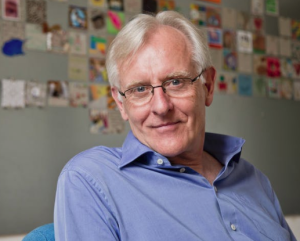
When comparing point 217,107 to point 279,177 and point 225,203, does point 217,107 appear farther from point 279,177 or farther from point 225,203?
point 225,203

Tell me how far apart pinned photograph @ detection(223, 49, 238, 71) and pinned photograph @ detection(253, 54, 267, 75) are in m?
0.17

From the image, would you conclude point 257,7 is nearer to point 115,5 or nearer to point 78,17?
point 115,5

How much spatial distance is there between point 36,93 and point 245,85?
1.47m

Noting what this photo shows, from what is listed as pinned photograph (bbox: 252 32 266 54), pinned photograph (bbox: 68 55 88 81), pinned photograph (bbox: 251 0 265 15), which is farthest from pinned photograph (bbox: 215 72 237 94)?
pinned photograph (bbox: 68 55 88 81)

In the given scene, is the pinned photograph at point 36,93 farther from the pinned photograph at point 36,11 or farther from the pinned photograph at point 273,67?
the pinned photograph at point 273,67

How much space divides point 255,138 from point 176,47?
67.3 inches

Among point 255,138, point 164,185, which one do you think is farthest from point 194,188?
point 255,138

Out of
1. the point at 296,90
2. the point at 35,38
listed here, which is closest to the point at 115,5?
the point at 35,38

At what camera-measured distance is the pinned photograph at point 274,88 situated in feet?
9.44

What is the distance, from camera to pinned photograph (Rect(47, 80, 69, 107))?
2.10 meters

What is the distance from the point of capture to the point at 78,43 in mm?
2223

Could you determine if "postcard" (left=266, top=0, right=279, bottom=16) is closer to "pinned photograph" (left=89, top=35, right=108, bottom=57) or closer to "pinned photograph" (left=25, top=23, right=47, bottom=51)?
"pinned photograph" (left=89, top=35, right=108, bottom=57)

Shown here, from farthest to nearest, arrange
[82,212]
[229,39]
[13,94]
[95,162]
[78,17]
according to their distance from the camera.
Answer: [229,39] → [78,17] → [13,94] → [95,162] → [82,212]

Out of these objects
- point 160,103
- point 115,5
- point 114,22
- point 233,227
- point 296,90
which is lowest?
point 233,227
